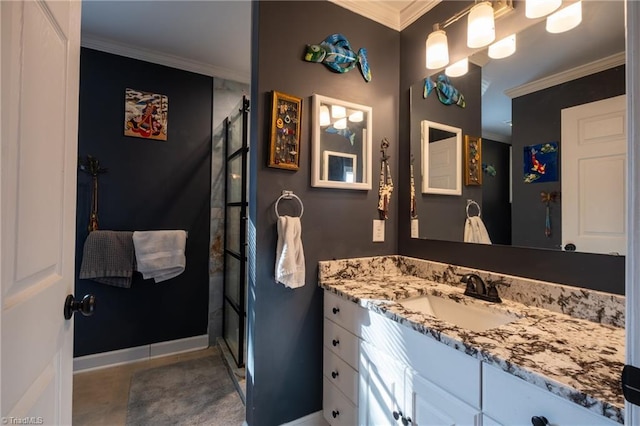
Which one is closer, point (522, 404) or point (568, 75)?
point (522, 404)

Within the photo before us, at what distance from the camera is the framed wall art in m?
2.36

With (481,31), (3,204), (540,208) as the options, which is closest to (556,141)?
(540,208)

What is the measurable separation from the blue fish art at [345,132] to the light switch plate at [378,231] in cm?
53

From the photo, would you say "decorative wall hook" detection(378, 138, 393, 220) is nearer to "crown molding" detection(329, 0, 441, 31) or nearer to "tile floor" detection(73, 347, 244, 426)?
"crown molding" detection(329, 0, 441, 31)

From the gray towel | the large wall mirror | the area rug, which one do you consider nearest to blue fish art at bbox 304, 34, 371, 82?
the large wall mirror

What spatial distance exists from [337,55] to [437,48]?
1.80 ft

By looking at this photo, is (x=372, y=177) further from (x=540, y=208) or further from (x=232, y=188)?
(x=232, y=188)

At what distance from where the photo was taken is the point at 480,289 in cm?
132

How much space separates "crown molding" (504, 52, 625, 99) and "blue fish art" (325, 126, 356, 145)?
2.56 feet

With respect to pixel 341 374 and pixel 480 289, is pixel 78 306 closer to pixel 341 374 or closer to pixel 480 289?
pixel 341 374

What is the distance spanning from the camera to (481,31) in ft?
4.44

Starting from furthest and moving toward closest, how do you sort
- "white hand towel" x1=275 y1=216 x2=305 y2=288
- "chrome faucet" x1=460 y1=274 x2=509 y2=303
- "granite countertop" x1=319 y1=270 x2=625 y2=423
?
"white hand towel" x1=275 y1=216 x2=305 y2=288
"chrome faucet" x1=460 y1=274 x2=509 y2=303
"granite countertop" x1=319 y1=270 x2=625 y2=423

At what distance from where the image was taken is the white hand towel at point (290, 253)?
4.61 feet

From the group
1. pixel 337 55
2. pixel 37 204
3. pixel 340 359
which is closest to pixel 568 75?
pixel 337 55
